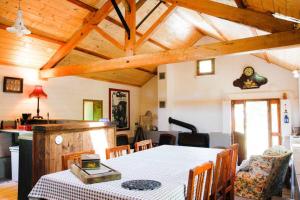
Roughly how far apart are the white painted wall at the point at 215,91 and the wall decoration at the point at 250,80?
10cm

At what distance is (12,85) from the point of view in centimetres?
539

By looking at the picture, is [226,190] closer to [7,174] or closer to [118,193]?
[118,193]

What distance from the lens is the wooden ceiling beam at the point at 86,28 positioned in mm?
5139

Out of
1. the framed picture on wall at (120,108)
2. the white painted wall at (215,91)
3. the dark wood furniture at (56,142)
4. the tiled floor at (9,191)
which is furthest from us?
the framed picture on wall at (120,108)

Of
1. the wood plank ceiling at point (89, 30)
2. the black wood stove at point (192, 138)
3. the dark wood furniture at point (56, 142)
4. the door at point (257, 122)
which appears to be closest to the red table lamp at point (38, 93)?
the wood plank ceiling at point (89, 30)

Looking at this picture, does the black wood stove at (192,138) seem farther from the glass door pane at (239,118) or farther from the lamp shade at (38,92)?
the lamp shade at (38,92)

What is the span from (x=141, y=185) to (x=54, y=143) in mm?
1793

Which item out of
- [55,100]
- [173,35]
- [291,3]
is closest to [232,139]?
[173,35]

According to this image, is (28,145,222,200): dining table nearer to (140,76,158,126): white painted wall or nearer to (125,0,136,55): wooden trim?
(125,0,136,55): wooden trim

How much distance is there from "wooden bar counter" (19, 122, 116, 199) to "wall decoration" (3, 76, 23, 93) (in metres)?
2.25

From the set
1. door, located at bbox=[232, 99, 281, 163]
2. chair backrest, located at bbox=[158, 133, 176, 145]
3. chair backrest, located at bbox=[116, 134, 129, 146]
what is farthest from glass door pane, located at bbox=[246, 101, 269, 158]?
chair backrest, located at bbox=[116, 134, 129, 146]

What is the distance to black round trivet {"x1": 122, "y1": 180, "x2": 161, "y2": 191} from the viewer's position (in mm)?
1854

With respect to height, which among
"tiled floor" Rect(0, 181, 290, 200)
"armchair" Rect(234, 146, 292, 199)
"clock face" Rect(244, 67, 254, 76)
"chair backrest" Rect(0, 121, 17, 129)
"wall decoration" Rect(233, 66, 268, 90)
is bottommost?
"tiled floor" Rect(0, 181, 290, 200)

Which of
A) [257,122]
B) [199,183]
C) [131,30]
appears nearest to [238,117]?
[257,122]
